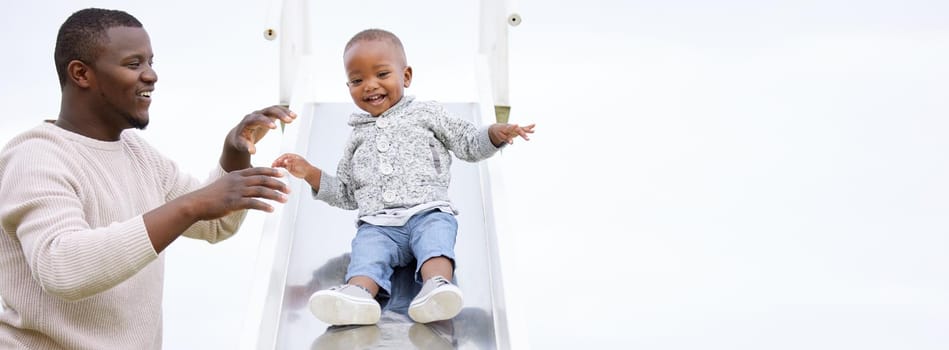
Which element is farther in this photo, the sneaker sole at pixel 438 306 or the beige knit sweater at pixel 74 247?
the sneaker sole at pixel 438 306

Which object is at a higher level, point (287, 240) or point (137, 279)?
point (287, 240)

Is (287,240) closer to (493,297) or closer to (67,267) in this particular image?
(493,297)

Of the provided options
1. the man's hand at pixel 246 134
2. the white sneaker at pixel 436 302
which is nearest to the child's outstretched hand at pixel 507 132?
the white sneaker at pixel 436 302

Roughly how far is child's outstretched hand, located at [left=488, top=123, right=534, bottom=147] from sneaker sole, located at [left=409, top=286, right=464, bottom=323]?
410 mm

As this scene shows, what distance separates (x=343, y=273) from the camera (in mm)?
2307

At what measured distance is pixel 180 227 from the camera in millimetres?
1534

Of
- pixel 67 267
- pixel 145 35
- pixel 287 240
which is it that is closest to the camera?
pixel 67 267

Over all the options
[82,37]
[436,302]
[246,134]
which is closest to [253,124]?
[246,134]

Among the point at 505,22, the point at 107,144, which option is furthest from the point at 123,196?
the point at 505,22

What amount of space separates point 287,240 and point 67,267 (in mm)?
915

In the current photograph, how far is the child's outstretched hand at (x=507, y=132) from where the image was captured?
7.46 feet

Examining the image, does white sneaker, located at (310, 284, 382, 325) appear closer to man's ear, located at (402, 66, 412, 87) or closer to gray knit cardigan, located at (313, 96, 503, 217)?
gray knit cardigan, located at (313, 96, 503, 217)

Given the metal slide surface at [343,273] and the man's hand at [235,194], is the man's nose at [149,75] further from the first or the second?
the metal slide surface at [343,273]

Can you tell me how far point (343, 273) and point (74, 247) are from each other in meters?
0.86
